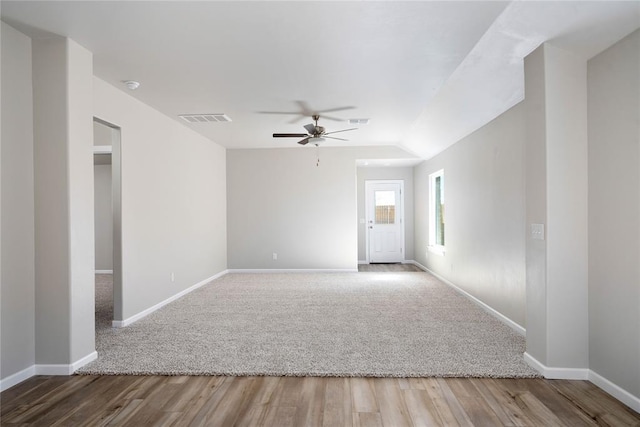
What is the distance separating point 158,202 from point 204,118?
133 cm

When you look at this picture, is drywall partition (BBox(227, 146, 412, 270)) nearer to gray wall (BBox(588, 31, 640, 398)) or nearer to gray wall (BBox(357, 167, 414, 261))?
gray wall (BBox(357, 167, 414, 261))

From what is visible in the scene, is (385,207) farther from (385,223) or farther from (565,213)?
(565,213)

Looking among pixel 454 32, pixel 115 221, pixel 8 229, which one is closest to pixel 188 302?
pixel 115 221

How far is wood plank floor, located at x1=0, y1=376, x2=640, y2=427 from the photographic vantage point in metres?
2.20

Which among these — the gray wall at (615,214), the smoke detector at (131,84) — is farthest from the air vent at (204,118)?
the gray wall at (615,214)

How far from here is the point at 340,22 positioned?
260 centimetres

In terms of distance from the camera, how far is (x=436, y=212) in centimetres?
723

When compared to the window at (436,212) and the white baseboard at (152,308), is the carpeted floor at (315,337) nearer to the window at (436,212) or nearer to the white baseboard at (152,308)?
the white baseboard at (152,308)

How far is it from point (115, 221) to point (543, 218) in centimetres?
406

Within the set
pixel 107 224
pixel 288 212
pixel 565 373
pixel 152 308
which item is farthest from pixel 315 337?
pixel 107 224

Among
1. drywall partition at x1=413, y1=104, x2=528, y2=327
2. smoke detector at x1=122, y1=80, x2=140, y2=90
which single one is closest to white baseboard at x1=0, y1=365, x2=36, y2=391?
smoke detector at x1=122, y1=80, x2=140, y2=90

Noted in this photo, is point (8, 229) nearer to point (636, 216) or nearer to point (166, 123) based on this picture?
point (166, 123)

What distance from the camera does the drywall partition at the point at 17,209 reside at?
263 centimetres

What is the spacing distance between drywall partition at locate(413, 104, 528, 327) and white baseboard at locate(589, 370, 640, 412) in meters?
0.97
